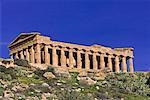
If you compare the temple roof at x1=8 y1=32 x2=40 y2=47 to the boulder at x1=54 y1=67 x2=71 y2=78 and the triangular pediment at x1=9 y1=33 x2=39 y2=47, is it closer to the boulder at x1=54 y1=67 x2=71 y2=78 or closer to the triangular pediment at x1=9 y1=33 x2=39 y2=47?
the triangular pediment at x1=9 y1=33 x2=39 y2=47

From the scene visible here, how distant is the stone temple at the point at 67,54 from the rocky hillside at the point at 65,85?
380 inches

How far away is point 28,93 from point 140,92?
17.5 m

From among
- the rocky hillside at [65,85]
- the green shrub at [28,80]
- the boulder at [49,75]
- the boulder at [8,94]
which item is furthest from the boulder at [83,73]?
the boulder at [8,94]

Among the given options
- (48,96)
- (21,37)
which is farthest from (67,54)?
(48,96)

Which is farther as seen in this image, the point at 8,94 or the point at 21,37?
the point at 21,37

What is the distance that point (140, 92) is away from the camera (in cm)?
7344

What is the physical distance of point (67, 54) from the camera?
93.8 meters

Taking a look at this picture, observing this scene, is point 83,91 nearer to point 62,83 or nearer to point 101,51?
point 62,83

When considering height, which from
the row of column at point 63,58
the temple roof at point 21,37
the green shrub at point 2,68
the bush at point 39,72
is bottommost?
the bush at point 39,72

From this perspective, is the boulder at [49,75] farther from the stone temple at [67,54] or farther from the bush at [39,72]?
the stone temple at [67,54]

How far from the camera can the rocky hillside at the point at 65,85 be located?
6294 cm

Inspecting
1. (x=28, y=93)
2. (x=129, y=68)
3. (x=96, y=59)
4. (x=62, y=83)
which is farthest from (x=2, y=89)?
(x=129, y=68)

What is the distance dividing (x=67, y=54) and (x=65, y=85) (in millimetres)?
25310

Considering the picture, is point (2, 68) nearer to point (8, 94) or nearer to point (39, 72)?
point (39, 72)
